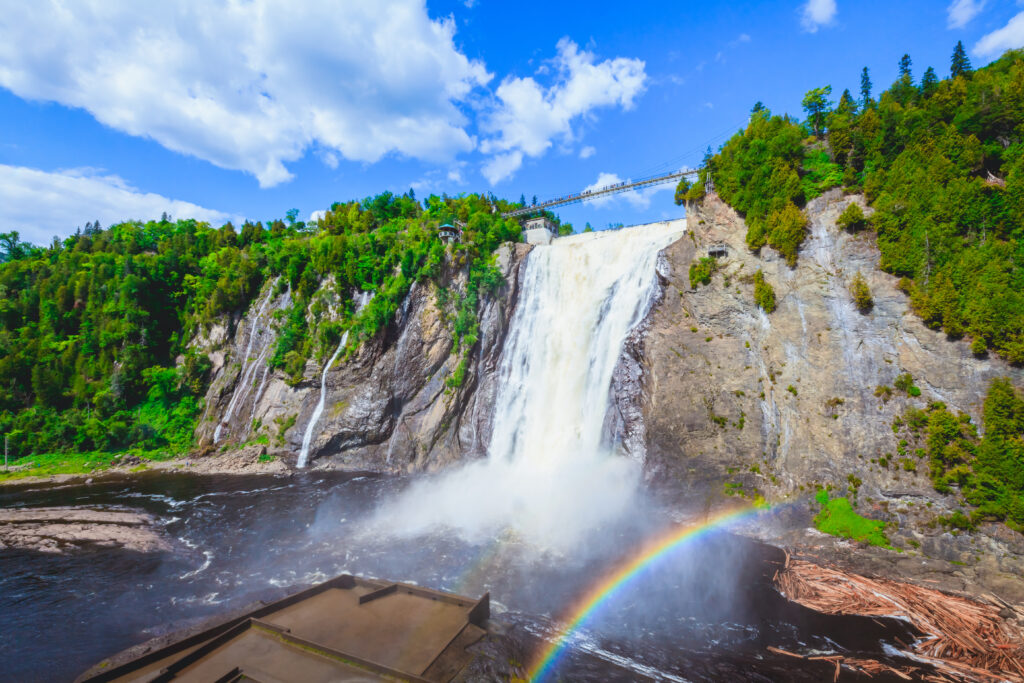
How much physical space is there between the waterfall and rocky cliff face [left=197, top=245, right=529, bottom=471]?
0.95 feet

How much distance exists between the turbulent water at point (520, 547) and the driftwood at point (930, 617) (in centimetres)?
88

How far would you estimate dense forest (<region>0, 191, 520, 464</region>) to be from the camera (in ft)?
120

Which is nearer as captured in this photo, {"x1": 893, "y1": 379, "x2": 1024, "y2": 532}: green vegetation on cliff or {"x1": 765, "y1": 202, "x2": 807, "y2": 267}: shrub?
{"x1": 893, "y1": 379, "x2": 1024, "y2": 532}: green vegetation on cliff

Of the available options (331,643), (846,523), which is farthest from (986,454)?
(331,643)

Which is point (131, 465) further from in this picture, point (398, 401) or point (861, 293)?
point (861, 293)

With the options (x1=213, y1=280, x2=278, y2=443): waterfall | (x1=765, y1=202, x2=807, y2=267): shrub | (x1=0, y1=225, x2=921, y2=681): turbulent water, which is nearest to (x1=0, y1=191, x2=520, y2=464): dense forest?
(x1=213, y1=280, x2=278, y2=443): waterfall

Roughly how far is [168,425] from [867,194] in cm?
5480

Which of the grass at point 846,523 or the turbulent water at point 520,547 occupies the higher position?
the grass at point 846,523

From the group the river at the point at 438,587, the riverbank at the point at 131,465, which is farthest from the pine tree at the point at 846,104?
the riverbank at the point at 131,465

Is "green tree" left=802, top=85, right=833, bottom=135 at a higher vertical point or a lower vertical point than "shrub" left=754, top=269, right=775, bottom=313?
higher

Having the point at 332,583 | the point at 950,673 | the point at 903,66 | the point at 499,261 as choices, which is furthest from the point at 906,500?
the point at 903,66

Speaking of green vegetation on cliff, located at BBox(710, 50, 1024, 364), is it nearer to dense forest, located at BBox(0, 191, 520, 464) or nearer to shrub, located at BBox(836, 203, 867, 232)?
shrub, located at BBox(836, 203, 867, 232)

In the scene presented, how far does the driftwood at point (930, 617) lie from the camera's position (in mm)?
11969

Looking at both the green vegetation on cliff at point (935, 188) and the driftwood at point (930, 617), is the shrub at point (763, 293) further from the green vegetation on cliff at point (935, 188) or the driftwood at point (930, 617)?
the driftwood at point (930, 617)
